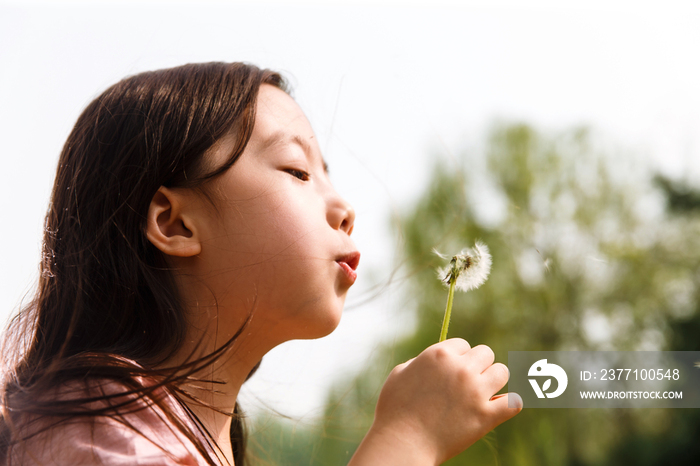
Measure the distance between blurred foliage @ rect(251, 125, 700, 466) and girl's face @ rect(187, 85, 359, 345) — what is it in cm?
655

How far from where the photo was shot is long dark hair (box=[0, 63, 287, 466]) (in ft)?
4.04

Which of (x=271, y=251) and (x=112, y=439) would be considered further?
(x=271, y=251)

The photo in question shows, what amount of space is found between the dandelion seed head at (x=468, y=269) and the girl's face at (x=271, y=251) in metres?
0.23

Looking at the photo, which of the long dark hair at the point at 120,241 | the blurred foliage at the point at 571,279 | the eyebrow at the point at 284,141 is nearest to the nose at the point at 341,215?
the eyebrow at the point at 284,141

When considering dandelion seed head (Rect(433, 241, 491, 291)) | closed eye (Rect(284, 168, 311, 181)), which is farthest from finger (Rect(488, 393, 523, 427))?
closed eye (Rect(284, 168, 311, 181))

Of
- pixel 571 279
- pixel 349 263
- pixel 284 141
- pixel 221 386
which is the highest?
pixel 284 141

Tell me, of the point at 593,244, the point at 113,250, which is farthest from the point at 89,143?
the point at 593,244

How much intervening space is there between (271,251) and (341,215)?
19cm

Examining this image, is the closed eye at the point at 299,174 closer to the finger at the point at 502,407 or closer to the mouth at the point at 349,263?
the mouth at the point at 349,263

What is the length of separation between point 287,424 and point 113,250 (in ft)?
3.43

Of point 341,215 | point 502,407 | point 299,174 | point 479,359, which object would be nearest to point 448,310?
point 479,359

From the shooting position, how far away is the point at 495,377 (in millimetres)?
1193

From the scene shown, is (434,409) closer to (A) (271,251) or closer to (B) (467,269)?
(B) (467,269)

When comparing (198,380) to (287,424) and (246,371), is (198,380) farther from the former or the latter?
(287,424)
